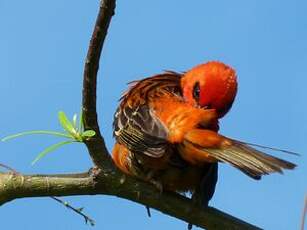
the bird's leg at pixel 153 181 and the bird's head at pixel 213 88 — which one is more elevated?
the bird's head at pixel 213 88

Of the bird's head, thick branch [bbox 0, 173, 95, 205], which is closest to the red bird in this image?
the bird's head

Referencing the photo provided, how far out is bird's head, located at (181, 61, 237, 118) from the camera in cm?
365

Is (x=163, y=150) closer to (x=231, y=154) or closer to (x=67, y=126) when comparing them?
(x=231, y=154)

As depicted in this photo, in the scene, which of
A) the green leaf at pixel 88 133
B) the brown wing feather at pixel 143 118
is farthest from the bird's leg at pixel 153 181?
the green leaf at pixel 88 133

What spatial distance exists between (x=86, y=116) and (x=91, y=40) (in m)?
0.37

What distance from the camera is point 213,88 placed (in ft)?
12.2

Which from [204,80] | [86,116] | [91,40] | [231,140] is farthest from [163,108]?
[91,40]

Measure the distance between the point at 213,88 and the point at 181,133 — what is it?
511 mm

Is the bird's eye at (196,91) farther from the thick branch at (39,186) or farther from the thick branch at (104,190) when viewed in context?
the thick branch at (39,186)

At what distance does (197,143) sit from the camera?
320 centimetres

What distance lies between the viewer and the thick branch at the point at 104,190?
267 centimetres

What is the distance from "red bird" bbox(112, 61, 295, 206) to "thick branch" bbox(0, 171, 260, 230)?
0.13 m

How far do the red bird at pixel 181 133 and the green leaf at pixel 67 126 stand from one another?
2.43ft

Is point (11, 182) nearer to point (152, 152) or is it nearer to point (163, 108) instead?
point (152, 152)
